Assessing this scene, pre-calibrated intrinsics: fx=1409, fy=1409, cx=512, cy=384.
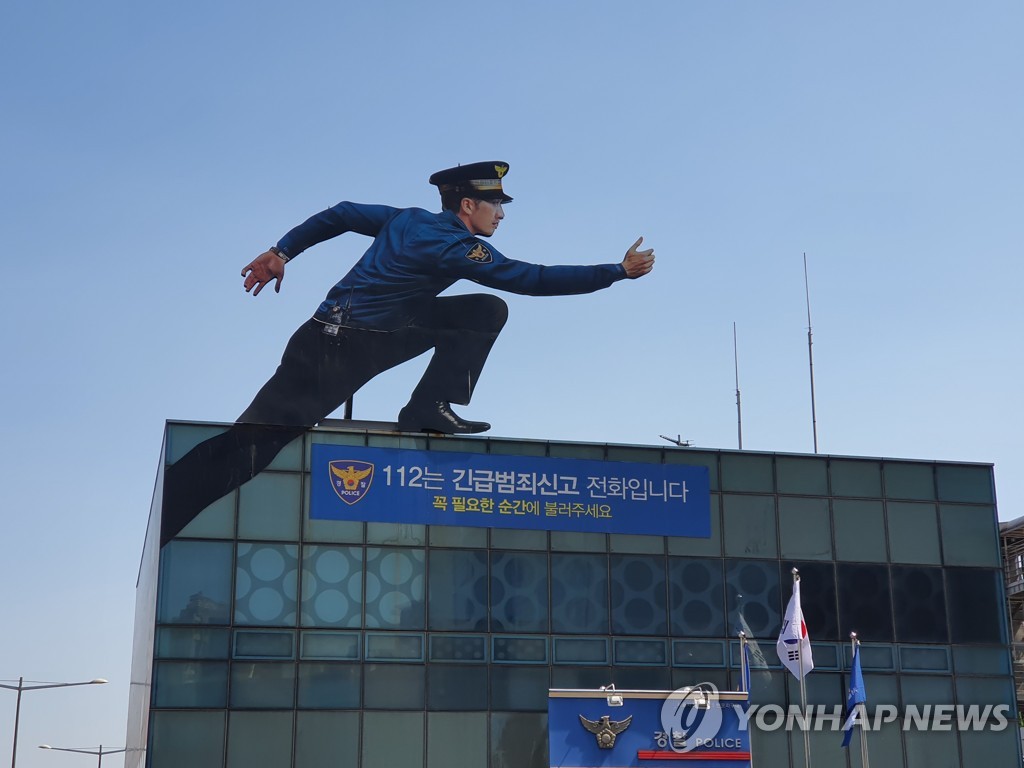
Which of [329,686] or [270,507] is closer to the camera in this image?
[329,686]

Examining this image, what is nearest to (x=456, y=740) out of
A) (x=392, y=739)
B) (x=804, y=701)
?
(x=392, y=739)

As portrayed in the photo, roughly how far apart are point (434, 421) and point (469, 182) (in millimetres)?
7863

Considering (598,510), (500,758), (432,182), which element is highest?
(432,182)

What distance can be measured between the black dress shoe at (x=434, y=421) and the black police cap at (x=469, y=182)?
692cm

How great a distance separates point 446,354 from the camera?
1668 inches

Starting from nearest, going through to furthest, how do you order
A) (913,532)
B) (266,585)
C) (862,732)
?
1. (266,585)
2. (862,732)
3. (913,532)

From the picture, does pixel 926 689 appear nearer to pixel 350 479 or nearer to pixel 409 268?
pixel 350 479

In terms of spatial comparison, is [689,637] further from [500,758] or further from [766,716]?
[500,758]

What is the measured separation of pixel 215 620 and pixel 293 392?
696cm

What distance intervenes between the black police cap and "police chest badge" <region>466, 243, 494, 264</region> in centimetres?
176

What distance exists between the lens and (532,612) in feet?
130

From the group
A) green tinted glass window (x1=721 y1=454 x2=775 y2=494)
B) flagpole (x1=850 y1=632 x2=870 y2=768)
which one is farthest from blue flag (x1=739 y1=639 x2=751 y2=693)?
green tinted glass window (x1=721 y1=454 x2=775 y2=494)

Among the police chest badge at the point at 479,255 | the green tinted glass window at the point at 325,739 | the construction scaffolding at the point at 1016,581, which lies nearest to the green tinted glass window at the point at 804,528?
the police chest badge at the point at 479,255

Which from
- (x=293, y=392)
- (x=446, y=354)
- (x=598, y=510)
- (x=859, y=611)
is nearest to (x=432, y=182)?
(x=446, y=354)
